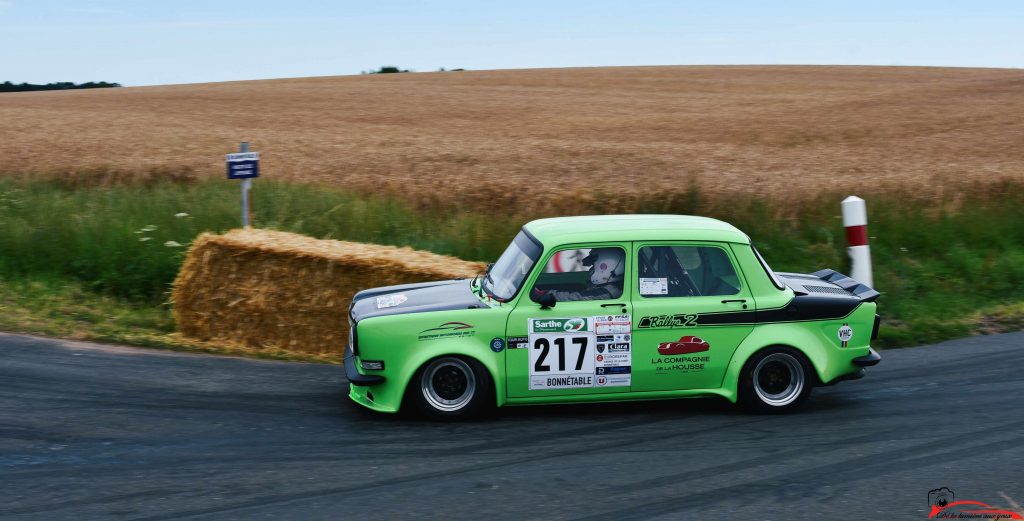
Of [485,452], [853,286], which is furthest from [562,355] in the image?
[853,286]

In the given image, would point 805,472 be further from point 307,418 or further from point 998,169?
point 998,169

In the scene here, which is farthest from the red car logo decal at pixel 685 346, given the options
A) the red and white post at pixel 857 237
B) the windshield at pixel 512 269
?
the red and white post at pixel 857 237

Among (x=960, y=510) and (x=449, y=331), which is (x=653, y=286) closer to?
(x=449, y=331)

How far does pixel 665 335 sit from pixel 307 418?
8.81 feet

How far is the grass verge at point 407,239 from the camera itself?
10.7 m

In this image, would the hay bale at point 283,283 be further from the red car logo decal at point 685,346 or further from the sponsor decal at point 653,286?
the red car logo decal at point 685,346

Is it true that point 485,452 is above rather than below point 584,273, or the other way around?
below

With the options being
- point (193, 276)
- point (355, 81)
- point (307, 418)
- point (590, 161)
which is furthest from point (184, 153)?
point (355, 81)

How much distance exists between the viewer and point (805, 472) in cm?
609

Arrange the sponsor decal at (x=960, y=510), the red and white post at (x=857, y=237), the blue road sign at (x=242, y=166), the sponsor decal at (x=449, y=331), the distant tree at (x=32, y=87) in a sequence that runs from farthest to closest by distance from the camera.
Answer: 1. the distant tree at (x=32, y=87)
2. the blue road sign at (x=242, y=166)
3. the red and white post at (x=857, y=237)
4. the sponsor decal at (x=449, y=331)
5. the sponsor decal at (x=960, y=510)

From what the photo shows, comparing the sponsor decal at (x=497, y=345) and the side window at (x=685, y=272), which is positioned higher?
the side window at (x=685, y=272)

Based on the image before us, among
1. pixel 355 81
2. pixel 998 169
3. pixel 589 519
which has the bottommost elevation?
pixel 589 519

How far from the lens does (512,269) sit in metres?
7.65

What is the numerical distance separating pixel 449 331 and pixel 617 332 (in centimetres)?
122
